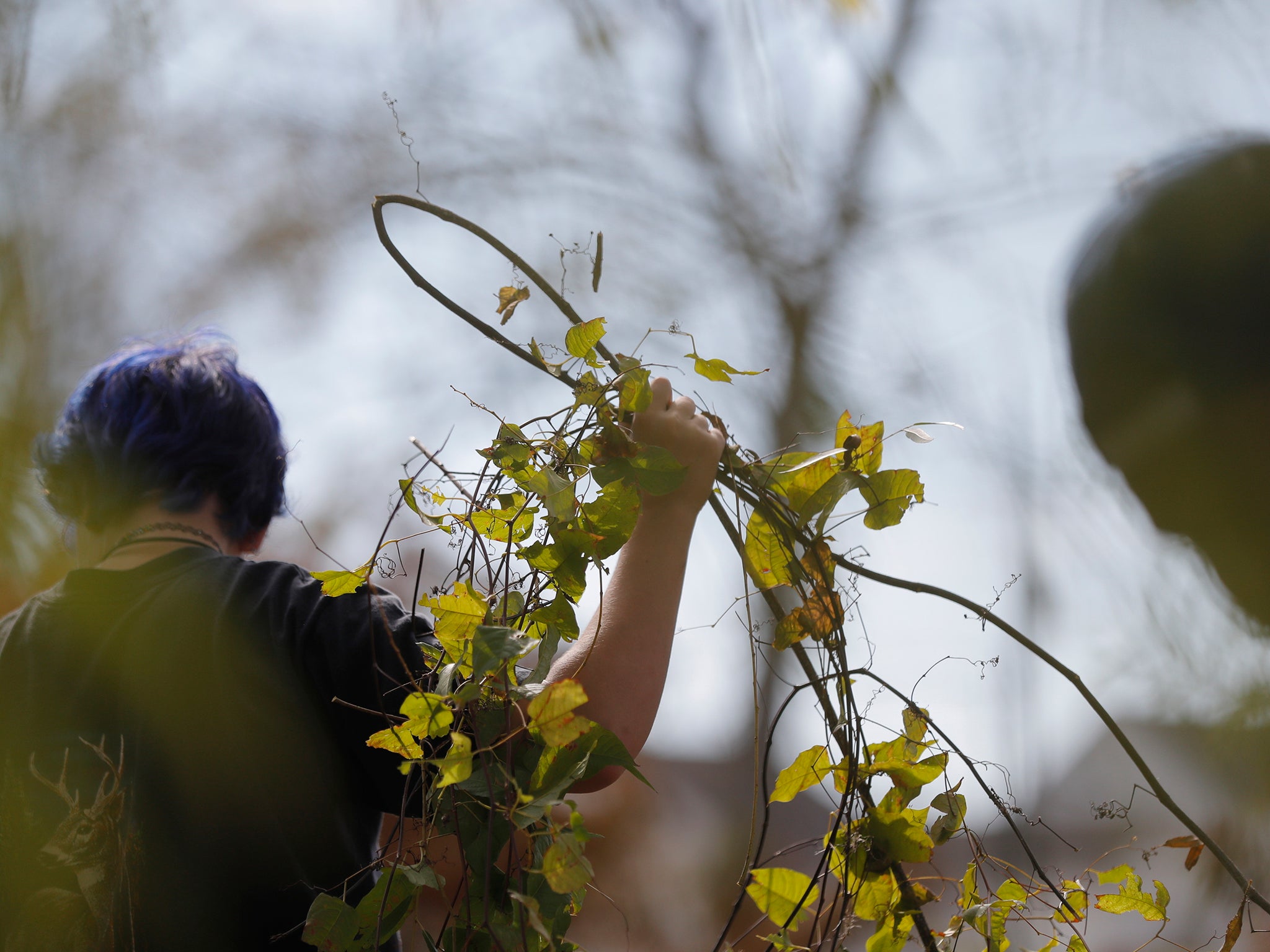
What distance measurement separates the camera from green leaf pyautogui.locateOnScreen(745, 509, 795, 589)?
25.5 inches

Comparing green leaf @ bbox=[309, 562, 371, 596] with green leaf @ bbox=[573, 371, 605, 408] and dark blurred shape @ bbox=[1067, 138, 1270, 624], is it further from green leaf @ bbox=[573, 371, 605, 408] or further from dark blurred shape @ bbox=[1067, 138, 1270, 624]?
dark blurred shape @ bbox=[1067, 138, 1270, 624]

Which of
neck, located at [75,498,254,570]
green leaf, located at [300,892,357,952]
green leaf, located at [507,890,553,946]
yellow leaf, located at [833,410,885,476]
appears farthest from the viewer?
neck, located at [75,498,254,570]

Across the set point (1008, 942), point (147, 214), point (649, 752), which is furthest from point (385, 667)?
point (649, 752)

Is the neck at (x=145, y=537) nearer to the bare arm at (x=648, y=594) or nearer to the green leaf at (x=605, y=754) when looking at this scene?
the bare arm at (x=648, y=594)

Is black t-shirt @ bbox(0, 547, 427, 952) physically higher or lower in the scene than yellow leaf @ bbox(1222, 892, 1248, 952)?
lower

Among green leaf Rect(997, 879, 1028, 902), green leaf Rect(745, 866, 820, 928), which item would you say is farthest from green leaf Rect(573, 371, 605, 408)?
green leaf Rect(997, 879, 1028, 902)

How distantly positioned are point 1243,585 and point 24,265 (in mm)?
1057

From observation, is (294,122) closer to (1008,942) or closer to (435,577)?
(435,577)

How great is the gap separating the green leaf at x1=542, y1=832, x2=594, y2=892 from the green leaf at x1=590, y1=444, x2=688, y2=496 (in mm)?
233

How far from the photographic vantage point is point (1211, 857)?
0.63 meters

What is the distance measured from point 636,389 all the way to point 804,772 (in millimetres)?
304

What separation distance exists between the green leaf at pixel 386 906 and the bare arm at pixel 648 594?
16 centimetres

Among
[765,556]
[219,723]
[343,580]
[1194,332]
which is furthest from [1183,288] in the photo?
[219,723]

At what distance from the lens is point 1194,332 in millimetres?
440
